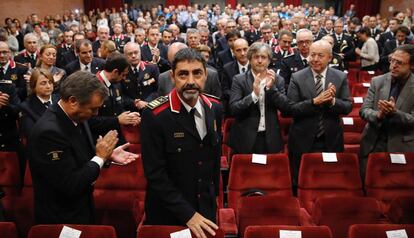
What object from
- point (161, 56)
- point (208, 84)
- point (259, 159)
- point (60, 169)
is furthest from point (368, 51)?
point (60, 169)

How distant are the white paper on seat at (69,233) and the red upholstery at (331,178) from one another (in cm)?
180

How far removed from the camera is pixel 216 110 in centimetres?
224

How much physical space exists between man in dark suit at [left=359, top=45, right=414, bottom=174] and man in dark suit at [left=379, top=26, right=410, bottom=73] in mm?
4175

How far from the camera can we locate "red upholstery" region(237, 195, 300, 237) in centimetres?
260

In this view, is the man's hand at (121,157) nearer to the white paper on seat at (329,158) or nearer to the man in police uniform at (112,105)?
the man in police uniform at (112,105)

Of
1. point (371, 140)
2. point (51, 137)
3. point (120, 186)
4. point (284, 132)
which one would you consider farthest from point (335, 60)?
point (51, 137)

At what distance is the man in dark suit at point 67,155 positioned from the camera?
201 centimetres

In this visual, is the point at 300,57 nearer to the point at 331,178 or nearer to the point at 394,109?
the point at 394,109

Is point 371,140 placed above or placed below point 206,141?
below

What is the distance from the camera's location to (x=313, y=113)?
3.32 m

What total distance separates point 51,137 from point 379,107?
2.47 metres

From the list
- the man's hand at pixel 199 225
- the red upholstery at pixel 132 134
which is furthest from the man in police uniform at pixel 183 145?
the red upholstery at pixel 132 134

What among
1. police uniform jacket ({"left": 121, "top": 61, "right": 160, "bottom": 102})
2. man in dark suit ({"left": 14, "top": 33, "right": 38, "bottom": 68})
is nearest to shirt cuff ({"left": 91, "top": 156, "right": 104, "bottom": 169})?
police uniform jacket ({"left": 121, "top": 61, "right": 160, "bottom": 102})

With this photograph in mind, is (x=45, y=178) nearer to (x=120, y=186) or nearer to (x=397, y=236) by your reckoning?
(x=120, y=186)
